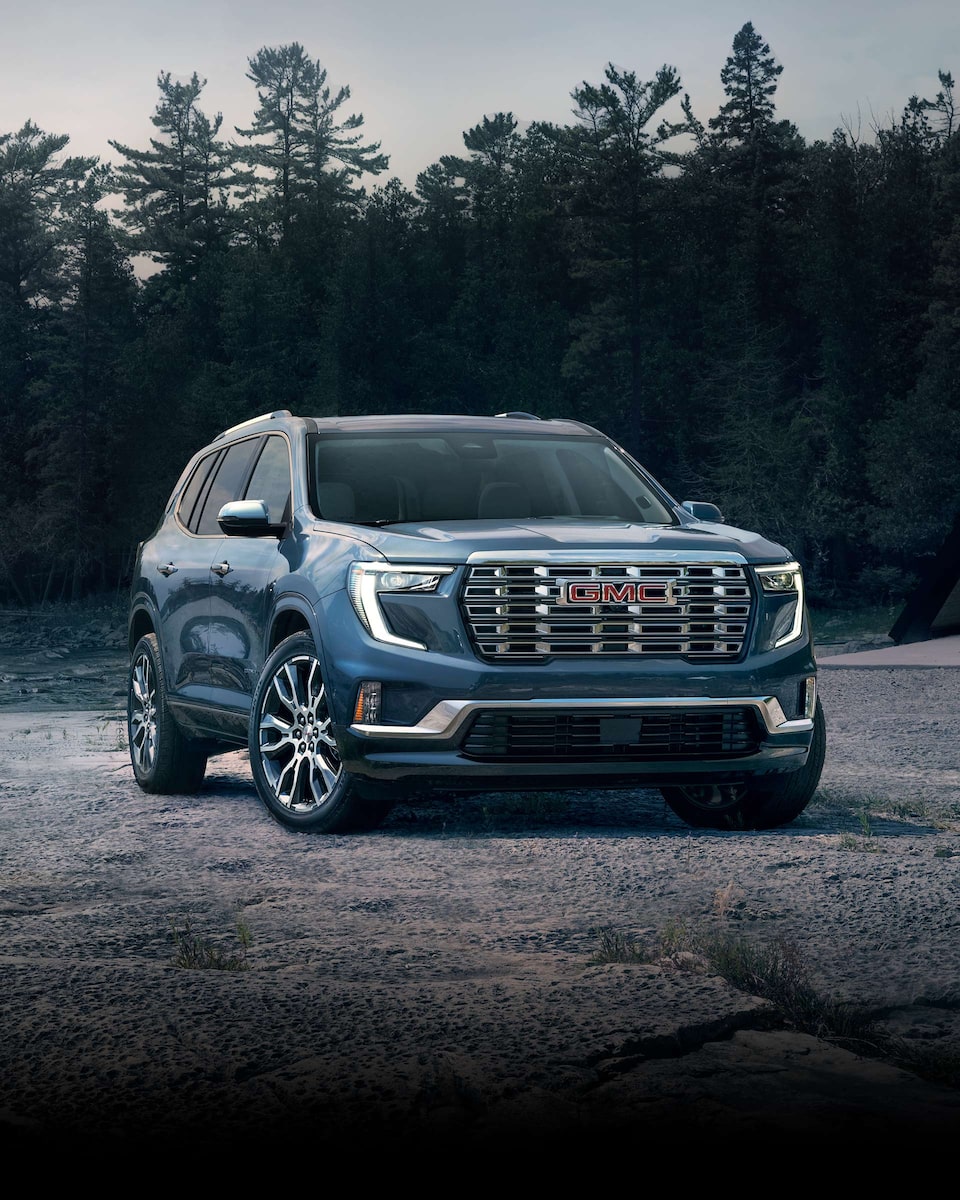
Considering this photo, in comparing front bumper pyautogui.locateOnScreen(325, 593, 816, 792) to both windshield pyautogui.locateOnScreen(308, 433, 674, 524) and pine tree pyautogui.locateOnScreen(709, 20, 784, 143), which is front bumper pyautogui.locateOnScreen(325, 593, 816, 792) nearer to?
windshield pyautogui.locateOnScreen(308, 433, 674, 524)

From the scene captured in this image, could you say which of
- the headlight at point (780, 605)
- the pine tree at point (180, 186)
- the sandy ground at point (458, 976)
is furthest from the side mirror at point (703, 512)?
the pine tree at point (180, 186)

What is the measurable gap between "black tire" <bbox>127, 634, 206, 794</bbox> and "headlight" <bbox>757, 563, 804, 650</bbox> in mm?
3707

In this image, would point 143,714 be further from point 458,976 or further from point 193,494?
point 458,976

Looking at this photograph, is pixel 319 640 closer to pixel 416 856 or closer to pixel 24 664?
pixel 416 856

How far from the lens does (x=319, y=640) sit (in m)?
7.58

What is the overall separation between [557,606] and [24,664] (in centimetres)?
3969

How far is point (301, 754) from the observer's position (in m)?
7.85

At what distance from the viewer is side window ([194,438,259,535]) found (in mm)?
9609

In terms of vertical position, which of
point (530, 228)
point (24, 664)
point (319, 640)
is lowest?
point (24, 664)

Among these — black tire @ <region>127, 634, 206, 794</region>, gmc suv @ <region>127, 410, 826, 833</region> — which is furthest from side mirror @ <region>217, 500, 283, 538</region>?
black tire @ <region>127, 634, 206, 794</region>

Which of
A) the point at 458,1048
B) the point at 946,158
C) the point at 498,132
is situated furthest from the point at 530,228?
the point at 458,1048

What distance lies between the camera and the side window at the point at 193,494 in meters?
10.1

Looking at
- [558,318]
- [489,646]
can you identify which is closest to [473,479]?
[489,646]

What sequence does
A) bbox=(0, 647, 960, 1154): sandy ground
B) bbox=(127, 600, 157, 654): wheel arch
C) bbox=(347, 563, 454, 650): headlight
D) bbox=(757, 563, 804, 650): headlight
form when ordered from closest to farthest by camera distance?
bbox=(0, 647, 960, 1154): sandy ground
bbox=(347, 563, 454, 650): headlight
bbox=(757, 563, 804, 650): headlight
bbox=(127, 600, 157, 654): wheel arch
